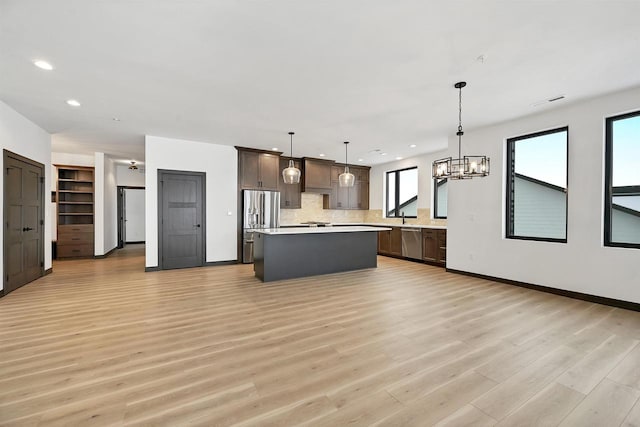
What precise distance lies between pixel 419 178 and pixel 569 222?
12.8ft

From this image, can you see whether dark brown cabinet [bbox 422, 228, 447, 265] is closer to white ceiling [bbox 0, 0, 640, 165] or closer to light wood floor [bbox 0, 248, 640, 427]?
light wood floor [bbox 0, 248, 640, 427]

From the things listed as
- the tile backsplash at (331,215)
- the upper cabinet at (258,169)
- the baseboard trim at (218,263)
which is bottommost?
the baseboard trim at (218,263)

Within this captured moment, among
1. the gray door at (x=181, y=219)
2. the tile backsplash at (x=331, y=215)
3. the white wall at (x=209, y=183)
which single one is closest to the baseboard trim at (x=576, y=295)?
the tile backsplash at (x=331, y=215)

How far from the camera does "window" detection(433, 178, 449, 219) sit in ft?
24.1

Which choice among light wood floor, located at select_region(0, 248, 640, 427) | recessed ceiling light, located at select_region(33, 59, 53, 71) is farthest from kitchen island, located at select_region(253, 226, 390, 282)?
recessed ceiling light, located at select_region(33, 59, 53, 71)

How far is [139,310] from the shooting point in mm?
3527

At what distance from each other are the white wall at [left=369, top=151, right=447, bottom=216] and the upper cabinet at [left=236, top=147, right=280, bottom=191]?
3.54m

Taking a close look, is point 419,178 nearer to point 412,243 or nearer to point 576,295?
point 412,243

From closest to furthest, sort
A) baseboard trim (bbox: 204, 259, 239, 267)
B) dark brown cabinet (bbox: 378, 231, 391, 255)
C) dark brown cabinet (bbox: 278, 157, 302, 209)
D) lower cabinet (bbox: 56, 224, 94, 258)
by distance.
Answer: baseboard trim (bbox: 204, 259, 239, 267) < lower cabinet (bbox: 56, 224, 94, 258) < dark brown cabinet (bbox: 278, 157, 302, 209) < dark brown cabinet (bbox: 378, 231, 391, 255)

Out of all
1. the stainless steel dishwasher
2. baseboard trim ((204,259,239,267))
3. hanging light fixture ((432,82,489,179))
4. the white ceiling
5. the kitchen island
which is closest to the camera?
the white ceiling

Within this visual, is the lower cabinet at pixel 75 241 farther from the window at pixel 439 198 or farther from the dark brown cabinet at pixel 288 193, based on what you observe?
the window at pixel 439 198

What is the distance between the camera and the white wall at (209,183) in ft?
19.2

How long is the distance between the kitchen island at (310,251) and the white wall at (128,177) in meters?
7.32

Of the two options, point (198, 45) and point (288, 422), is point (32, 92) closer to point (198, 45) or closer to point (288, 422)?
point (198, 45)
